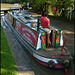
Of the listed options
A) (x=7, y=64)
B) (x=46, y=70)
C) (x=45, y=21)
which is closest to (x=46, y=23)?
(x=45, y=21)

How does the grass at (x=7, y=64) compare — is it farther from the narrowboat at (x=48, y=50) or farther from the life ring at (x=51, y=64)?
the life ring at (x=51, y=64)

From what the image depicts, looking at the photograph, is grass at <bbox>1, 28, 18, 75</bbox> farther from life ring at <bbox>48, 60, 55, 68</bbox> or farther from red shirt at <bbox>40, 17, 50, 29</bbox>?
red shirt at <bbox>40, 17, 50, 29</bbox>

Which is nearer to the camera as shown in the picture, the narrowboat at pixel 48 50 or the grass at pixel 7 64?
the grass at pixel 7 64

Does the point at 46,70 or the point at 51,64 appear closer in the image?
the point at 51,64

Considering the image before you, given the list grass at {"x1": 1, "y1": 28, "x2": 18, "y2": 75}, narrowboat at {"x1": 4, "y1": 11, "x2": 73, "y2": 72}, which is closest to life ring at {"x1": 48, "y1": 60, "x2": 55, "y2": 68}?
narrowboat at {"x1": 4, "y1": 11, "x2": 73, "y2": 72}

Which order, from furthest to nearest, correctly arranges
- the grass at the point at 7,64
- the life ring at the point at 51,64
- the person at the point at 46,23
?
1. the person at the point at 46,23
2. the life ring at the point at 51,64
3. the grass at the point at 7,64

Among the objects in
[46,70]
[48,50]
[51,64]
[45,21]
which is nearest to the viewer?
[51,64]

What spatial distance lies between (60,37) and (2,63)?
3.20 metres

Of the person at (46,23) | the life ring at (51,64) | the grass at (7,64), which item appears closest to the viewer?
the grass at (7,64)

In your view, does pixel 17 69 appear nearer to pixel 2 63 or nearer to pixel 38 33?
pixel 2 63

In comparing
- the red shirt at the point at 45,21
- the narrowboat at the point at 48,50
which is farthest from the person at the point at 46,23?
the narrowboat at the point at 48,50

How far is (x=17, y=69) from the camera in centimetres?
568

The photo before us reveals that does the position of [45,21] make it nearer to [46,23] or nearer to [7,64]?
[46,23]

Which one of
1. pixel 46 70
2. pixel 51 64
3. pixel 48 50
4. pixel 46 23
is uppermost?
pixel 46 23
